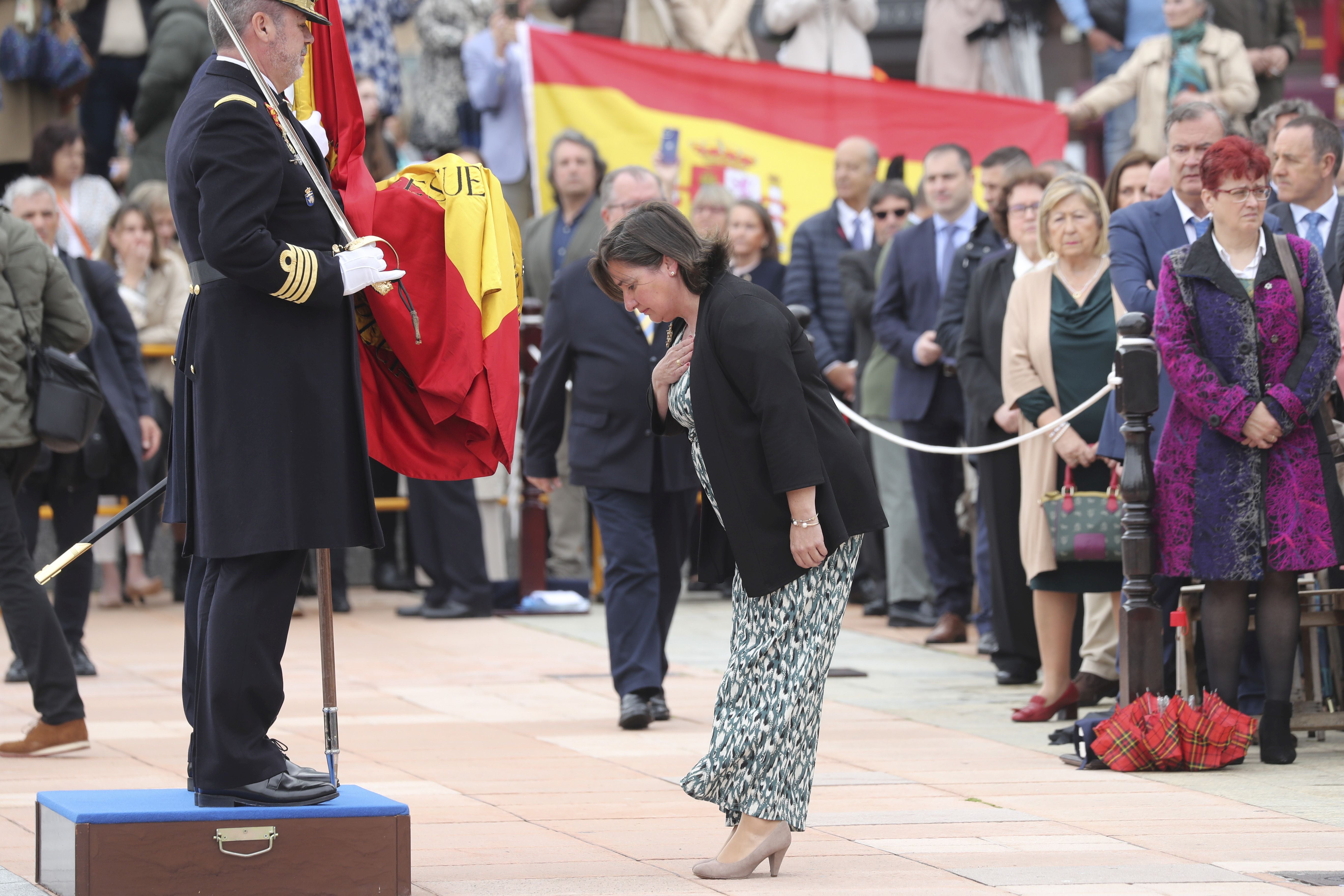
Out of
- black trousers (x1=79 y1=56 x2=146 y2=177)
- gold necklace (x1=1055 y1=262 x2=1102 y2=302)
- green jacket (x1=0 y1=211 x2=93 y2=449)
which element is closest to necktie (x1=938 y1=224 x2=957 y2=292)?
gold necklace (x1=1055 y1=262 x2=1102 y2=302)

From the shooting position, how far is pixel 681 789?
20.2 feet

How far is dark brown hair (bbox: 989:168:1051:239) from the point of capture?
29.6ft

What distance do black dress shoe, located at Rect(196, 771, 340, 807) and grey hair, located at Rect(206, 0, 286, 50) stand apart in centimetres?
179

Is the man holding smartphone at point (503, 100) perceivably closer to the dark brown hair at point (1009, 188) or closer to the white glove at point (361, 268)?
the dark brown hair at point (1009, 188)

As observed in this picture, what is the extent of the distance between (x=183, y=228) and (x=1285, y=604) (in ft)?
13.1

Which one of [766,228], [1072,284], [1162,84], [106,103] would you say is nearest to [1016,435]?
[1072,284]

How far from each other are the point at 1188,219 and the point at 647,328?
7.43 ft

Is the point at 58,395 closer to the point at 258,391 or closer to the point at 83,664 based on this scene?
the point at 83,664

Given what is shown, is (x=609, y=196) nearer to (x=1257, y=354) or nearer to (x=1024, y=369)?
(x=1024, y=369)

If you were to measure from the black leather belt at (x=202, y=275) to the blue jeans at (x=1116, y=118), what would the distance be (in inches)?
325

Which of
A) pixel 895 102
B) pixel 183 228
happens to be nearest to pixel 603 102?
pixel 895 102

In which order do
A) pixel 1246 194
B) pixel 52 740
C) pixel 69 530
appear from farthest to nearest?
pixel 69 530 < pixel 52 740 < pixel 1246 194

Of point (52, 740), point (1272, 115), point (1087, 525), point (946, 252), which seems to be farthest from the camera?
point (946, 252)

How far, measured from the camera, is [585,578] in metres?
11.8
